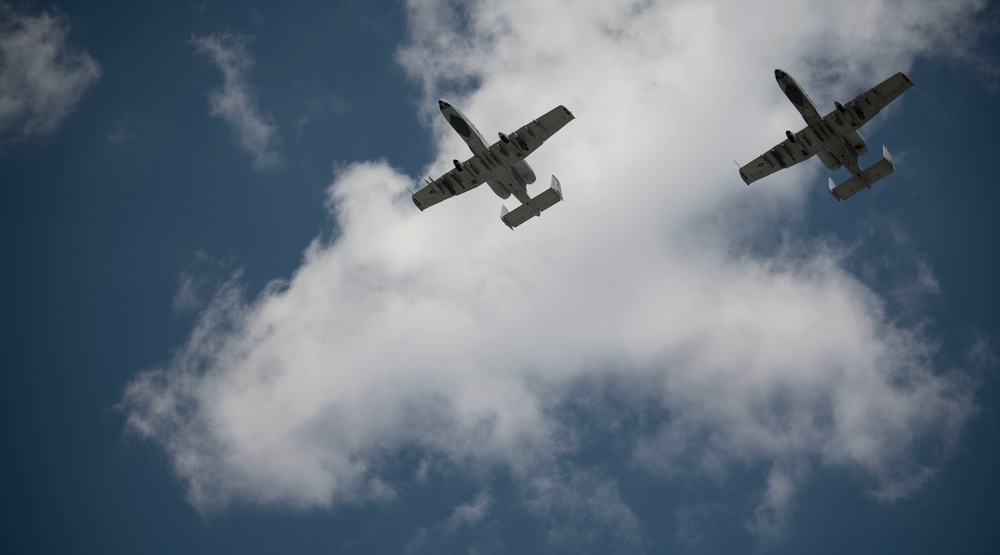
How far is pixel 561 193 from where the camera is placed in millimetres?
93000

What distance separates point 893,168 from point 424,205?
42.0 metres

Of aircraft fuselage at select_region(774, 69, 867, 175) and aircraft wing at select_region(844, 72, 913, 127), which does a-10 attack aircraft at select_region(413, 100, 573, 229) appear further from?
aircraft wing at select_region(844, 72, 913, 127)

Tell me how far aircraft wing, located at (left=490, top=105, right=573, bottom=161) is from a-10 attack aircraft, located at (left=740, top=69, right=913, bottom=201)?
17798 millimetres

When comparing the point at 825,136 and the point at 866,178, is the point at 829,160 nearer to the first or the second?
the point at 825,136

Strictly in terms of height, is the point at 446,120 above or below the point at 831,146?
above

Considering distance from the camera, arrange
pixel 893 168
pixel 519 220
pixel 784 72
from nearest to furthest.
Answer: pixel 784 72 < pixel 893 168 < pixel 519 220

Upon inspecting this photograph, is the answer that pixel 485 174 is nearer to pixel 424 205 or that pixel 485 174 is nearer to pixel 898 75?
pixel 424 205

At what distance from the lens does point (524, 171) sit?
290 ft

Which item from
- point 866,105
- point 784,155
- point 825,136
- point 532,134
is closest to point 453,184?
point 532,134

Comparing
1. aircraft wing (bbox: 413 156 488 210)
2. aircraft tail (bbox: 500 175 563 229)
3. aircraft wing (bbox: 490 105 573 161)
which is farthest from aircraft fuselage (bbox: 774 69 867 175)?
aircraft wing (bbox: 413 156 488 210)

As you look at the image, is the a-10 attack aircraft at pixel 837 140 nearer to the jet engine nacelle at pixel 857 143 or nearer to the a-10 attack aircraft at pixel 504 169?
the jet engine nacelle at pixel 857 143

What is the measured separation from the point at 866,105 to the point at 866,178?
27.9 ft

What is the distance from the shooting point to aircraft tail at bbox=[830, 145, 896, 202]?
8750 centimetres

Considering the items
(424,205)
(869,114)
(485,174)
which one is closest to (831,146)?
(869,114)
